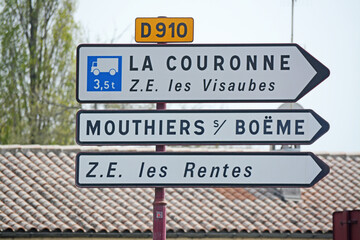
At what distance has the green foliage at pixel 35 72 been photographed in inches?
1416

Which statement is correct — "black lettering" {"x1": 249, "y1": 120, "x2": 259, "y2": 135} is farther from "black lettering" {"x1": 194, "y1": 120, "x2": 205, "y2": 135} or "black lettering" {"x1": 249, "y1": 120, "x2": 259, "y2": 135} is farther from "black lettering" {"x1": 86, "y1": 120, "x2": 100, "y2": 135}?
"black lettering" {"x1": 86, "y1": 120, "x2": 100, "y2": 135}

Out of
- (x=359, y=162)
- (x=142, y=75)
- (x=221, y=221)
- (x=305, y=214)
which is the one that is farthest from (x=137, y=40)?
(x=359, y=162)

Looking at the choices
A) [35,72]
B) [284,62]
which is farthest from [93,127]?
[35,72]

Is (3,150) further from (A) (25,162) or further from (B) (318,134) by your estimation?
(B) (318,134)

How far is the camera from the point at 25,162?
19125mm

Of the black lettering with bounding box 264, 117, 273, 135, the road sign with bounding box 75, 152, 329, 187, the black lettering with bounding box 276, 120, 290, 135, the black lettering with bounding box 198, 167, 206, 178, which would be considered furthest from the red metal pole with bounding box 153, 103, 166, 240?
the black lettering with bounding box 276, 120, 290, 135

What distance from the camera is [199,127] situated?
6.99 metres

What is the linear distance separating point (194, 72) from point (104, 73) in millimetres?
904

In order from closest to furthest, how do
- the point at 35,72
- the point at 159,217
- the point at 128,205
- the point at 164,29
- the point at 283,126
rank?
the point at 159,217
the point at 283,126
the point at 164,29
the point at 128,205
the point at 35,72

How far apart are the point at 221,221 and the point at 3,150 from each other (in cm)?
651

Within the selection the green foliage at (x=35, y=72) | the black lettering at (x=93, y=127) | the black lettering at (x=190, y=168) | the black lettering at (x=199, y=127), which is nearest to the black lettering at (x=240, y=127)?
the black lettering at (x=199, y=127)

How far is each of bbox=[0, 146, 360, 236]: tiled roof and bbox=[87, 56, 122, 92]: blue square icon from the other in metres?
9.88

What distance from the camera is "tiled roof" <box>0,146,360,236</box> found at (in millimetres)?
16797

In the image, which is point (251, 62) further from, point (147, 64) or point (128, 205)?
point (128, 205)
